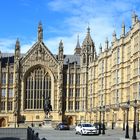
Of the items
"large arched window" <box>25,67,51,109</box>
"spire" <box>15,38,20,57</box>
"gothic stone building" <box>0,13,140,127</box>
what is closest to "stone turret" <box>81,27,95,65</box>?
"gothic stone building" <box>0,13,140,127</box>

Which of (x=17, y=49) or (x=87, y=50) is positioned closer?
(x=17, y=49)

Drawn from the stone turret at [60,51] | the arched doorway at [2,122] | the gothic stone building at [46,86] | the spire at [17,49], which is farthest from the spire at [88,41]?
the arched doorway at [2,122]

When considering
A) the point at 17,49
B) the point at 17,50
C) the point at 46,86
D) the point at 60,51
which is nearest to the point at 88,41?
the point at 60,51

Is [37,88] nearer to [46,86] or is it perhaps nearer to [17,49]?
[46,86]

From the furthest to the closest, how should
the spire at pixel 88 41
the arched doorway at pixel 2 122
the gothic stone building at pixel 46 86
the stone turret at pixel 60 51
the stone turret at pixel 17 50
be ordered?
1. the spire at pixel 88 41
2. the stone turret at pixel 60 51
3. the stone turret at pixel 17 50
4. the arched doorway at pixel 2 122
5. the gothic stone building at pixel 46 86

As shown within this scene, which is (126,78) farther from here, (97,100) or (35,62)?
(35,62)

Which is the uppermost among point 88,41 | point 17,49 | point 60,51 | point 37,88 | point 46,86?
point 88,41

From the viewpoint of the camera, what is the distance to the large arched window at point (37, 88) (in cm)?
11731

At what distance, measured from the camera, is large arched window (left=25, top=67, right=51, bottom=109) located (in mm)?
117312

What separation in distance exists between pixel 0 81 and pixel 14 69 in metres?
4.56

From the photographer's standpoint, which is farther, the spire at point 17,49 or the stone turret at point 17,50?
the spire at point 17,49

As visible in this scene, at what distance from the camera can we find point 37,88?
117562mm

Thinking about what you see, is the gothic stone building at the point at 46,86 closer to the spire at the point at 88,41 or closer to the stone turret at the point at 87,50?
the stone turret at the point at 87,50

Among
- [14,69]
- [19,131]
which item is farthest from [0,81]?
[19,131]
